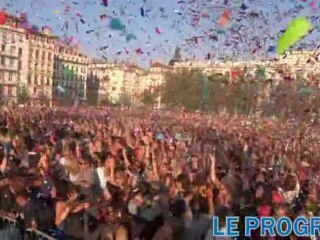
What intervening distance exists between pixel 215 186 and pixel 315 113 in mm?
24820

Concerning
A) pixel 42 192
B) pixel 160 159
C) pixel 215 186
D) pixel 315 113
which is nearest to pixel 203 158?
pixel 160 159

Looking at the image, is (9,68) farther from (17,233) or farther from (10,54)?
(17,233)

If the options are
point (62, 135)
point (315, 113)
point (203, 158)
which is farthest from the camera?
point (315, 113)

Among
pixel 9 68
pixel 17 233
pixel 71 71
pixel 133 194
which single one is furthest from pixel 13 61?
pixel 17 233

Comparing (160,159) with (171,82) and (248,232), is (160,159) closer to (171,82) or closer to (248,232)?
(248,232)

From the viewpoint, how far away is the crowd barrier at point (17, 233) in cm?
646

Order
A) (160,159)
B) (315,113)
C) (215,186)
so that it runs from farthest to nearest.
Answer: (315,113) < (160,159) < (215,186)

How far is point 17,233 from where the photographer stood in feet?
21.5

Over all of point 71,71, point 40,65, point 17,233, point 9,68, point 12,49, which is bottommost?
point 17,233

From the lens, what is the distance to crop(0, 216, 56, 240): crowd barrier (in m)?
6.46

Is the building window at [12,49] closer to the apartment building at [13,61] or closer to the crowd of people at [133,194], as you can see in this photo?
the apartment building at [13,61]

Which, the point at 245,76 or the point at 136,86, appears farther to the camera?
the point at 136,86

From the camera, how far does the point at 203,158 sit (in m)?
11.5

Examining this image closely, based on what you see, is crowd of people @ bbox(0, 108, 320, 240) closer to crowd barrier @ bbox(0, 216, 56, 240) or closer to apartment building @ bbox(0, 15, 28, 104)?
crowd barrier @ bbox(0, 216, 56, 240)
